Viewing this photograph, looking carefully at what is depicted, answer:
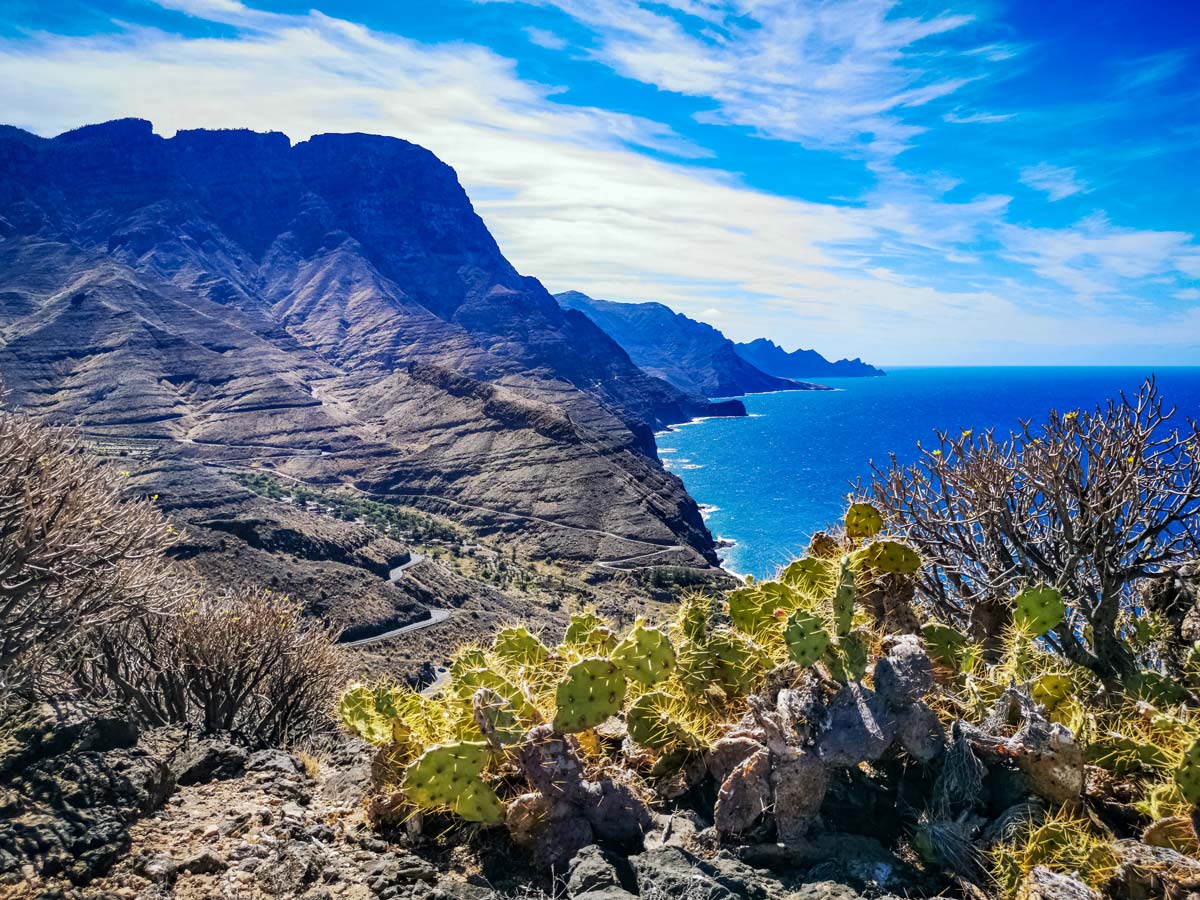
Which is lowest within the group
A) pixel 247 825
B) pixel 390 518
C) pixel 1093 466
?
pixel 390 518

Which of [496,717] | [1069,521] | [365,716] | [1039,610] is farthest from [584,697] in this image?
[1069,521]

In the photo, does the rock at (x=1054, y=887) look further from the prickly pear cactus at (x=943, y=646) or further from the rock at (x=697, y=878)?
the prickly pear cactus at (x=943, y=646)

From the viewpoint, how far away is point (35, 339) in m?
122

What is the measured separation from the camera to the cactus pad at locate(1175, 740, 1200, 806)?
4531 mm

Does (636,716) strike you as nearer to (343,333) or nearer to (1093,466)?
(1093,466)

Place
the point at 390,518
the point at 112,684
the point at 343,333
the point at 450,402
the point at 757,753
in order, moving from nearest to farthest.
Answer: the point at 757,753, the point at 112,684, the point at 390,518, the point at 450,402, the point at 343,333

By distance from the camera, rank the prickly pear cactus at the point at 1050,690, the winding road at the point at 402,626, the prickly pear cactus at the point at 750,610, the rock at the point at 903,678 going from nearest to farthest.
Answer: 1. the rock at the point at 903,678
2. the prickly pear cactus at the point at 1050,690
3. the prickly pear cactus at the point at 750,610
4. the winding road at the point at 402,626

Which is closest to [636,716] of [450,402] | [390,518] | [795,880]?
[795,880]

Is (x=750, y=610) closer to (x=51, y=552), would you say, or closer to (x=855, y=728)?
(x=855, y=728)

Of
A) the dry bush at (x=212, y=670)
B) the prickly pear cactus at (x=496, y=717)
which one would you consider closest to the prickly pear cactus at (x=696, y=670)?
the prickly pear cactus at (x=496, y=717)

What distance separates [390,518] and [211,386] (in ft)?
199

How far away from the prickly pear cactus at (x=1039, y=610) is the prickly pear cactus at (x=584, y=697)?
344 centimetres

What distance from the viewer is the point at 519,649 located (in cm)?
712

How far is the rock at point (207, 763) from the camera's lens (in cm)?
668
